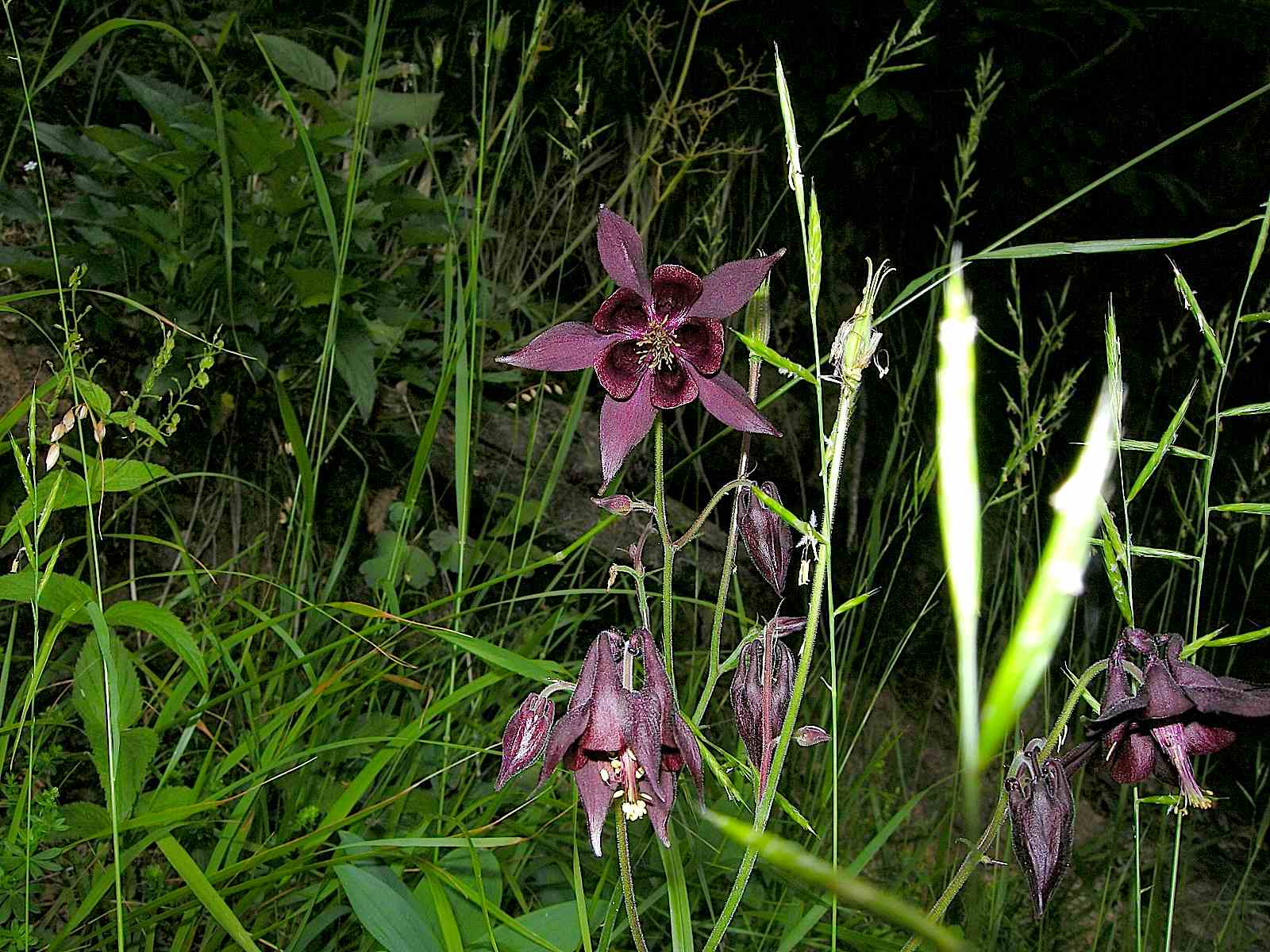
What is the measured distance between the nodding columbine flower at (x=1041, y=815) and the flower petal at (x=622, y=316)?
0.54m

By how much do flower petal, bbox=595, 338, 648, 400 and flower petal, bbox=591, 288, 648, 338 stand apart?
1 cm

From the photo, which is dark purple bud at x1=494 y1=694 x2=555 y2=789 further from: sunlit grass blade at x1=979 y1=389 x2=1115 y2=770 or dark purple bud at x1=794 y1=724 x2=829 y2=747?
sunlit grass blade at x1=979 y1=389 x2=1115 y2=770

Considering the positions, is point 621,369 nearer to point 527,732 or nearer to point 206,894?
point 527,732

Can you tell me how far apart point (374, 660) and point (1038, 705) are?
2.55 metres

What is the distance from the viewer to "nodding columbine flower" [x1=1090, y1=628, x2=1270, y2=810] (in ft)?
2.43

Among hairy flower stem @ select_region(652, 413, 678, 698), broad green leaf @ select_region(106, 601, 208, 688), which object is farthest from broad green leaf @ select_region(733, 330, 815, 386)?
broad green leaf @ select_region(106, 601, 208, 688)

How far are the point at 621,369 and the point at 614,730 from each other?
373 mm

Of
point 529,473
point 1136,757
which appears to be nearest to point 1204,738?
point 1136,757

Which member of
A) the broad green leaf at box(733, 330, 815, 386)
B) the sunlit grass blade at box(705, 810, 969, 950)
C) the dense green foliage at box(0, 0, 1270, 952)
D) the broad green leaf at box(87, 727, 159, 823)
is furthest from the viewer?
the broad green leaf at box(87, 727, 159, 823)

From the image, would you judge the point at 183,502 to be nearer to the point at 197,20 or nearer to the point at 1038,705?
the point at 197,20

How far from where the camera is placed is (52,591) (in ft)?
3.98

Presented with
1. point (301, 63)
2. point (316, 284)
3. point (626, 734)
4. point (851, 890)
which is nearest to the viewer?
point (851, 890)

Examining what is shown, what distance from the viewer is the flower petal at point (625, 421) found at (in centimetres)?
96

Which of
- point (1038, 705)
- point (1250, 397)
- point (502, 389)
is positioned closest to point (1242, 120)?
point (1250, 397)
